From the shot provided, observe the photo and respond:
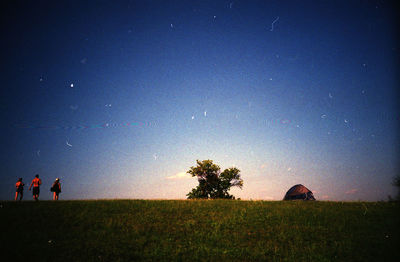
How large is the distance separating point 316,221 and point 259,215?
3591mm

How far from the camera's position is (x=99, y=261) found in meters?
8.99

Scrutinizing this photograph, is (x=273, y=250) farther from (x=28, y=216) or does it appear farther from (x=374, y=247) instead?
(x=28, y=216)

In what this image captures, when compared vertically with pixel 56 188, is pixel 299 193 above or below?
below

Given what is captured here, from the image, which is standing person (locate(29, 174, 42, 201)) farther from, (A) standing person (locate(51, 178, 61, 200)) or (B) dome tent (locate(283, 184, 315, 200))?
(B) dome tent (locate(283, 184, 315, 200))

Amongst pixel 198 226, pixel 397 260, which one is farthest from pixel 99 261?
pixel 397 260

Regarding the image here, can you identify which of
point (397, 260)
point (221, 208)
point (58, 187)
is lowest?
point (397, 260)

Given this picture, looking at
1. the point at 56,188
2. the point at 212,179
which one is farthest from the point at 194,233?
the point at 212,179

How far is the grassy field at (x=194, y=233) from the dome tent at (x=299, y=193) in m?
38.7

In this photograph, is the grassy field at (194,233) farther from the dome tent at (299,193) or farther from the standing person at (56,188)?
Result: the dome tent at (299,193)

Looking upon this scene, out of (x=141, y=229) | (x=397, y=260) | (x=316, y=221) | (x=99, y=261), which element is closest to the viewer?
(x=99, y=261)

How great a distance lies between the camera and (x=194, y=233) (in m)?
12.5

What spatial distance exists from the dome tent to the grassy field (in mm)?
38688

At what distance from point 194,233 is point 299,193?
50324 mm

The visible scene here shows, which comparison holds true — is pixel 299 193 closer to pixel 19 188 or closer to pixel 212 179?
pixel 212 179
